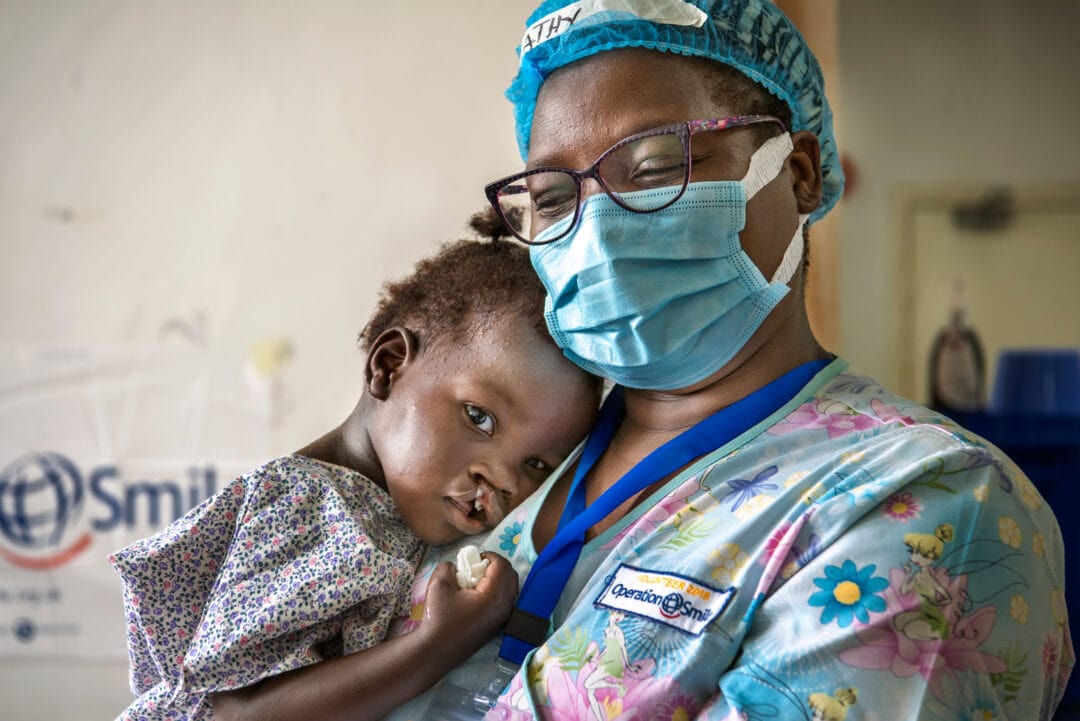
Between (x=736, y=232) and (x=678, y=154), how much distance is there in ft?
0.42

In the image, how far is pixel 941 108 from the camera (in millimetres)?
4852

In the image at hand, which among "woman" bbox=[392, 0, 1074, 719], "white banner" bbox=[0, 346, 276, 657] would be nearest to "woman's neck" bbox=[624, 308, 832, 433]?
"woman" bbox=[392, 0, 1074, 719]

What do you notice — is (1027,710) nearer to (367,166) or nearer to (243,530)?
(243,530)

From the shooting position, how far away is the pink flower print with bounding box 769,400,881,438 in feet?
3.91

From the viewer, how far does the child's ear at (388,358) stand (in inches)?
61.2

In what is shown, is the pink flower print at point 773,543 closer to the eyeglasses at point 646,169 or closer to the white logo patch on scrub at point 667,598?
the white logo patch on scrub at point 667,598

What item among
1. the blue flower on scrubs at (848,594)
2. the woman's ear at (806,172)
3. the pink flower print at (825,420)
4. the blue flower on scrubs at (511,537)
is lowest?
the blue flower on scrubs at (511,537)

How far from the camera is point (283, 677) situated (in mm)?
1270

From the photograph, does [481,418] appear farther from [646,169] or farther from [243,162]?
[243,162]

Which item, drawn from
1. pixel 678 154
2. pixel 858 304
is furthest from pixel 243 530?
pixel 858 304

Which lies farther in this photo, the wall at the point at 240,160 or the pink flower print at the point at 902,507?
the wall at the point at 240,160

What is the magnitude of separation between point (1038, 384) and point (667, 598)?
3380 mm

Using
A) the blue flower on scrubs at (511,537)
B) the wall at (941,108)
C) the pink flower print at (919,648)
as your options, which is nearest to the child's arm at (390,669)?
the blue flower on scrubs at (511,537)

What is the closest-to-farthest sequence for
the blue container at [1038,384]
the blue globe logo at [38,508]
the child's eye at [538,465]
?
the child's eye at [538,465] < the blue globe logo at [38,508] < the blue container at [1038,384]
